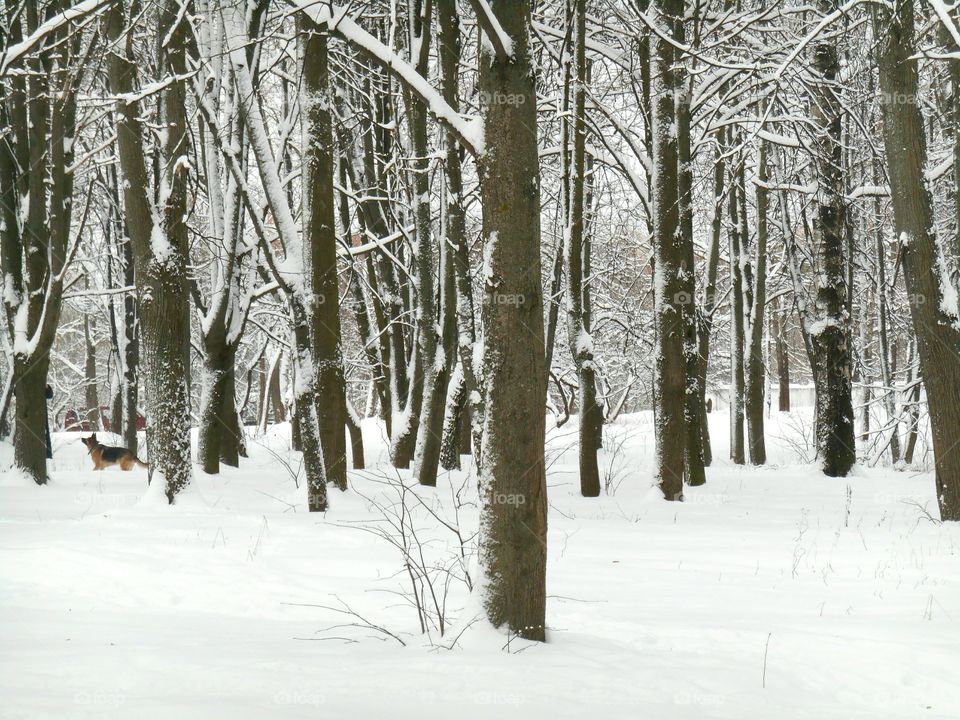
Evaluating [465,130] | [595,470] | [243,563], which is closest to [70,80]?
[465,130]

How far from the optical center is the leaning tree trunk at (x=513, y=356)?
377 cm

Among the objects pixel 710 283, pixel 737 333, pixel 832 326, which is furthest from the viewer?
pixel 737 333

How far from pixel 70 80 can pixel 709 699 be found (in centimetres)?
526

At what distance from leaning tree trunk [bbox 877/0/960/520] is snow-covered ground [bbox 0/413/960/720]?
2.62 feet

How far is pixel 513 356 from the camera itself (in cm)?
380

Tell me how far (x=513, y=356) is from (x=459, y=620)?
4.32ft

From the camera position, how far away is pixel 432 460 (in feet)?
33.7

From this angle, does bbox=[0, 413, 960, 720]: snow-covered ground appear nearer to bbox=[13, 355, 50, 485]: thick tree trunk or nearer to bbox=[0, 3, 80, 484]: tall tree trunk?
bbox=[13, 355, 50, 485]: thick tree trunk

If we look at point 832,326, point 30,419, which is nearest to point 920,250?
point 832,326

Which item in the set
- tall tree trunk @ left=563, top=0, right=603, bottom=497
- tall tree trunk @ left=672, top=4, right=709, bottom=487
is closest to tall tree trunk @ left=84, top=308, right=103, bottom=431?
tall tree trunk @ left=563, top=0, right=603, bottom=497

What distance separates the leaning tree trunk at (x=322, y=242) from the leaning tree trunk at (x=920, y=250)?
18.7 feet

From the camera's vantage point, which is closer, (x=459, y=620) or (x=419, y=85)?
(x=459, y=620)

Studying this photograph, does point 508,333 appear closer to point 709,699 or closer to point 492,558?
point 492,558

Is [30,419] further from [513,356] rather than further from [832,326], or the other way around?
[832,326]
